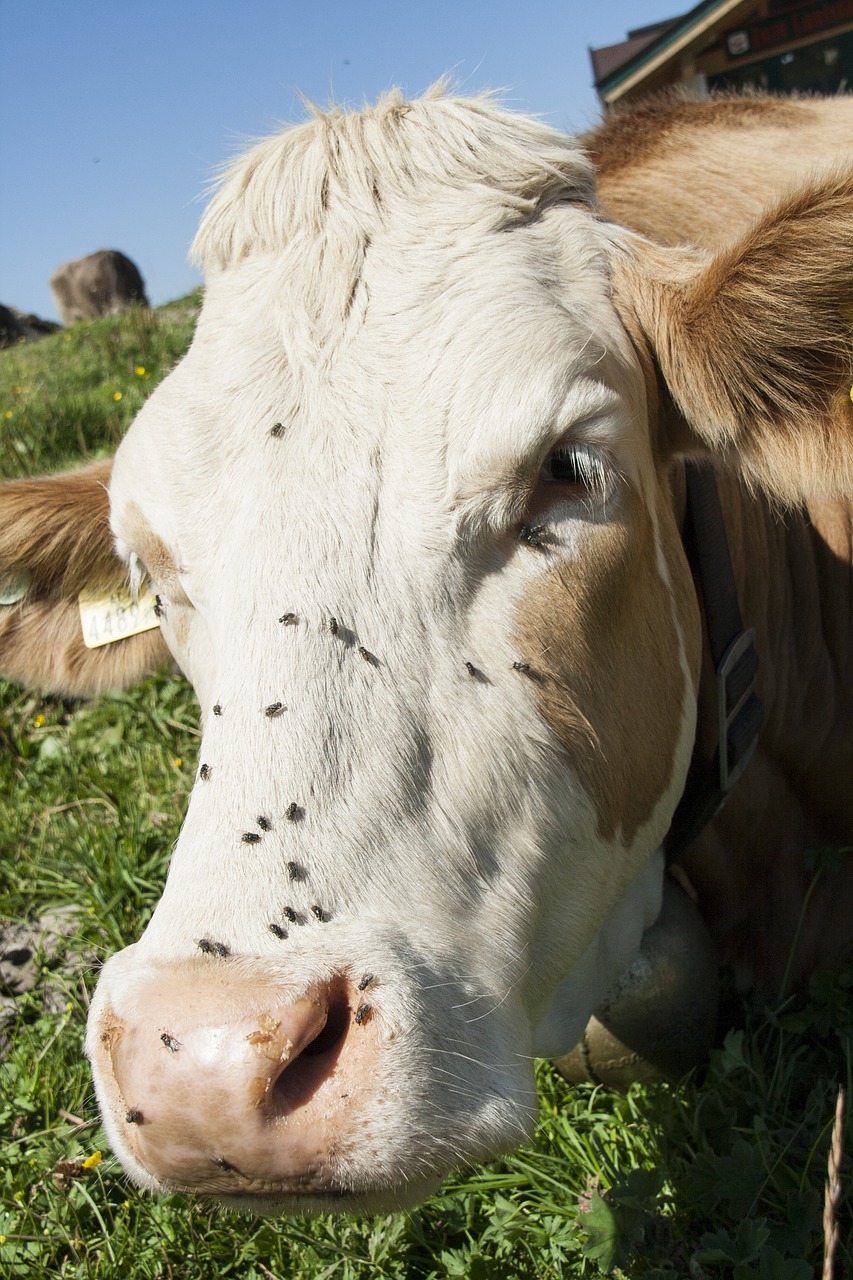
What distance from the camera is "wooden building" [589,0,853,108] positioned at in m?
11.6

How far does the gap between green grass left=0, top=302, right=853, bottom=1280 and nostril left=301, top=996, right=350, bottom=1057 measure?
3.32ft

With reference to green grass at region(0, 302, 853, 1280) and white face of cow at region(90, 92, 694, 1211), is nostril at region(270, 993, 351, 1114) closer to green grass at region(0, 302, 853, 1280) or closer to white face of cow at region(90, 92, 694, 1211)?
white face of cow at region(90, 92, 694, 1211)

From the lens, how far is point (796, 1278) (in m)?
1.88

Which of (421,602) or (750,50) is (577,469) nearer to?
(421,602)

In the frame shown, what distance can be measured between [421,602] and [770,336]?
907 mm

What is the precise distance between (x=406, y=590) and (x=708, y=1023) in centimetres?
177

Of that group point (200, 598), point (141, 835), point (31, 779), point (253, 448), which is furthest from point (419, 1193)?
point (31, 779)

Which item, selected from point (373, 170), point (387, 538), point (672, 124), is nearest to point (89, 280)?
point (672, 124)

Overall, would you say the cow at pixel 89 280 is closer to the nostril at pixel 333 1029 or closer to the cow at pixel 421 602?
the cow at pixel 421 602

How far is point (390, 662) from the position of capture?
170 centimetres

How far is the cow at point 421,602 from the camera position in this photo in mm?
1481

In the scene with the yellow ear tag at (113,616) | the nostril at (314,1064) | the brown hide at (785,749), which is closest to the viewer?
the nostril at (314,1064)

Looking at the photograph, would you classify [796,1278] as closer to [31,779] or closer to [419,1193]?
[419,1193]

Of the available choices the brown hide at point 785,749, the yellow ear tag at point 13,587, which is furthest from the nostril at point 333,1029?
the yellow ear tag at point 13,587
